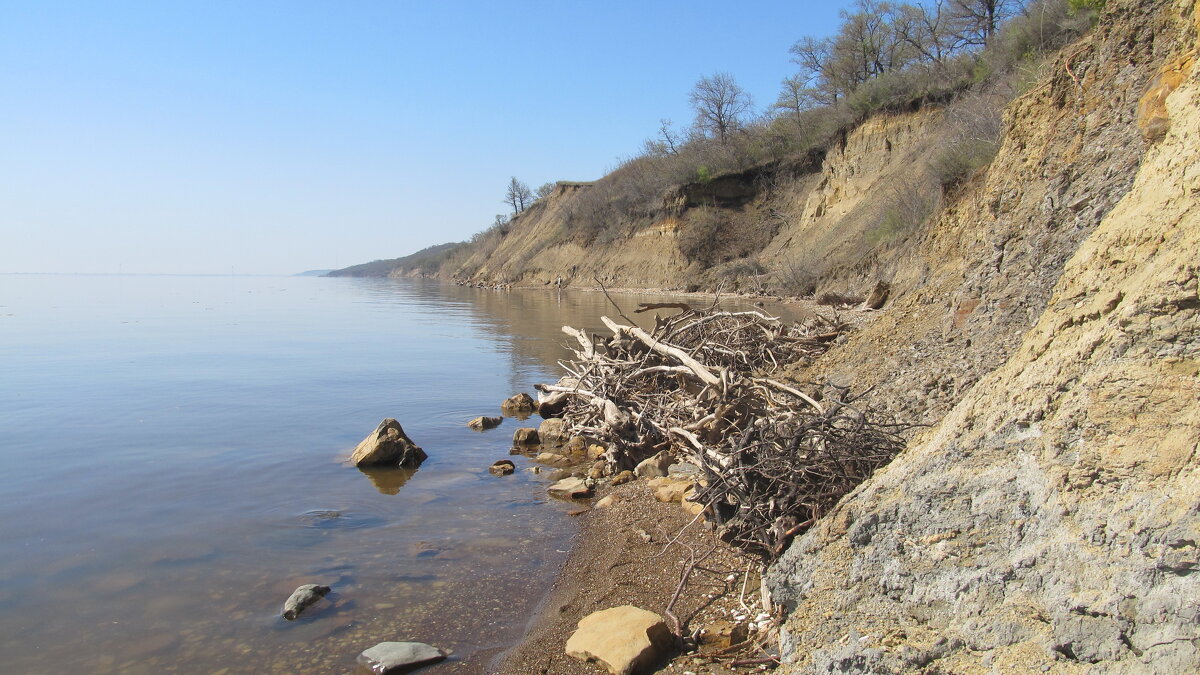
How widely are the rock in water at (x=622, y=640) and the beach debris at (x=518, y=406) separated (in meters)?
7.58

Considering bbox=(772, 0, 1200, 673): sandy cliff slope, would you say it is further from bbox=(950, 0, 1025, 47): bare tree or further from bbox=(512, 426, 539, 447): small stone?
bbox=(950, 0, 1025, 47): bare tree

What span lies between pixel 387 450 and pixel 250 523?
2002 millimetres

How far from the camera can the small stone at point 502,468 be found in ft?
25.8

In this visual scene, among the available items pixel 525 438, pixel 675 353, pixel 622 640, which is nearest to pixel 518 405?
pixel 525 438

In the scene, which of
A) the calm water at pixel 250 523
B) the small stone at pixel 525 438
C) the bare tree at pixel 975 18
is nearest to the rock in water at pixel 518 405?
the calm water at pixel 250 523

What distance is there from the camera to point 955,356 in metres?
5.26

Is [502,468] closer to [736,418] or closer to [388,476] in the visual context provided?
[388,476]

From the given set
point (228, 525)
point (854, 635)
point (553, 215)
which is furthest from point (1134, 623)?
point (553, 215)

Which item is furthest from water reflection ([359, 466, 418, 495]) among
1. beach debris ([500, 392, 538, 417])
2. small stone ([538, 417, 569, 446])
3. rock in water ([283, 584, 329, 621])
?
beach debris ([500, 392, 538, 417])

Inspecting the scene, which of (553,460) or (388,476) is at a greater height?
(388,476)

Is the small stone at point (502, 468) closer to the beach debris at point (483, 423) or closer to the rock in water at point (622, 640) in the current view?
the beach debris at point (483, 423)

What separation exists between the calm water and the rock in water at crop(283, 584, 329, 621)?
98 mm

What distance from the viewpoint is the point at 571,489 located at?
704cm

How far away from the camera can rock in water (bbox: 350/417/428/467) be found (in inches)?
321
